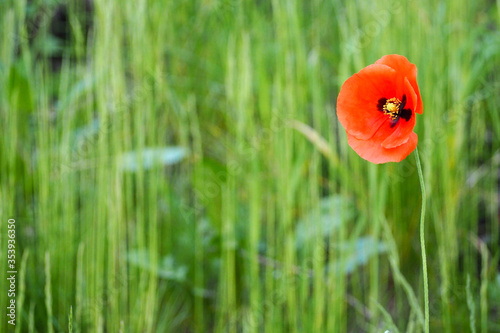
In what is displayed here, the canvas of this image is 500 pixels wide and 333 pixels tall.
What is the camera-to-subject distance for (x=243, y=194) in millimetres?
1098

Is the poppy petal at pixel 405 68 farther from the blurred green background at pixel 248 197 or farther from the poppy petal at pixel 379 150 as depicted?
the blurred green background at pixel 248 197

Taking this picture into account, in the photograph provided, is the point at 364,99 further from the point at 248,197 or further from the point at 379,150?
the point at 248,197

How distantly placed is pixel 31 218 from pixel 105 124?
0.30 meters

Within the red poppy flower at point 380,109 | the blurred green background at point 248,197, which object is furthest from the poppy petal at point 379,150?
the blurred green background at point 248,197

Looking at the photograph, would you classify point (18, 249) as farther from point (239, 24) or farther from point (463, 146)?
point (463, 146)

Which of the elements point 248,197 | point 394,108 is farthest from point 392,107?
point 248,197

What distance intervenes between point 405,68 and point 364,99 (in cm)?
5

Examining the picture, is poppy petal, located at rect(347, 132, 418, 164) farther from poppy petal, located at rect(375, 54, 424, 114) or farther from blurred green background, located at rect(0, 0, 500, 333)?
blurred green background, located at rect(0, 0, 500, 333)

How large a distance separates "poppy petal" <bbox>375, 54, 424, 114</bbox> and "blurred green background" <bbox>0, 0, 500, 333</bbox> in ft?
1.14

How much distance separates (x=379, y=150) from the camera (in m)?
0.43

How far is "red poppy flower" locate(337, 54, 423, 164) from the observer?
0.41 metres

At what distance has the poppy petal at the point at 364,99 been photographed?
44cm

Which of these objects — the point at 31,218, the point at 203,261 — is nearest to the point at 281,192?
the point at 203,261

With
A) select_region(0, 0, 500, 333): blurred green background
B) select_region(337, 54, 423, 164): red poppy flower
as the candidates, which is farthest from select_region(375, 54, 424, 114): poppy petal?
select_region(0, 0, 500, 333): blurred green background
